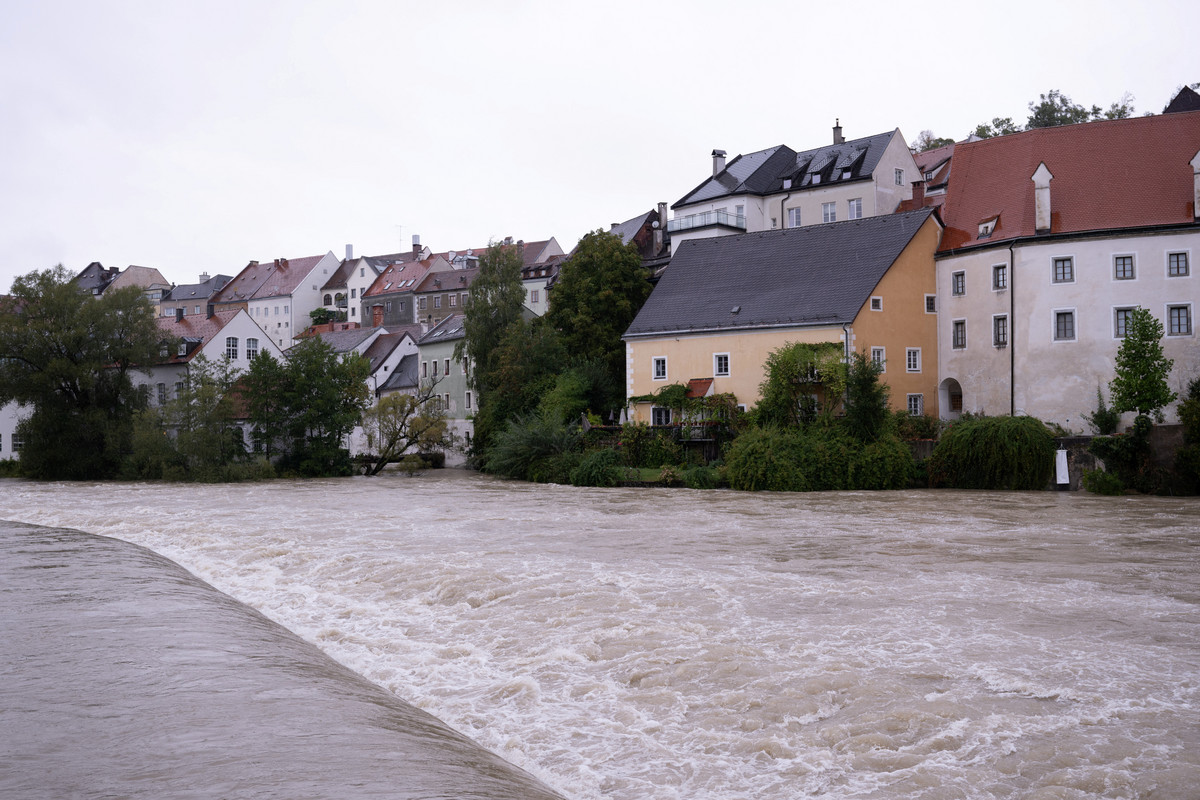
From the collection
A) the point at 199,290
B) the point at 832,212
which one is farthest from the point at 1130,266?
the point at 199,290

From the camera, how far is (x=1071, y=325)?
3794 cm

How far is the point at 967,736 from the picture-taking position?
7.45m

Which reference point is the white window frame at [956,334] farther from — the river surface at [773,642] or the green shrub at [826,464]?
the river surface at [773,642]

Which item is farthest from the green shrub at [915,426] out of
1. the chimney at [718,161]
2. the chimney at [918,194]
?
the chimney at [718,161]

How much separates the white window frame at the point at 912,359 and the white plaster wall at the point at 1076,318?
2.17m

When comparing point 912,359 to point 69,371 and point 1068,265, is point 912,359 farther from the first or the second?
point 69,371

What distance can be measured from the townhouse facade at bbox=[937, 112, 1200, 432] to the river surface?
1584 cm

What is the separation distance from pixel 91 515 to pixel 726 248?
28.5 m

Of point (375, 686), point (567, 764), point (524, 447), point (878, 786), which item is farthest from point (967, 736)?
point (524, 447)

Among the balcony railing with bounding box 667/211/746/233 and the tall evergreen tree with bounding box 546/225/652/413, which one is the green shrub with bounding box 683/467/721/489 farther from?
the balcony railing with bounding box 667/211/746/233

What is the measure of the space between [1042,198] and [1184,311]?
6.44 m

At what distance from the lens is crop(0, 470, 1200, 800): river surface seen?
275 inches

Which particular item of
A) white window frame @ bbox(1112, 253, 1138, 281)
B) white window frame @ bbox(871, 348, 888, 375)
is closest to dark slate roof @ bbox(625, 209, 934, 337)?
white window frame @ bbox(871, 348, 888, 375)

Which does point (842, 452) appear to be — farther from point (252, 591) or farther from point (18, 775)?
point (18, 775)
